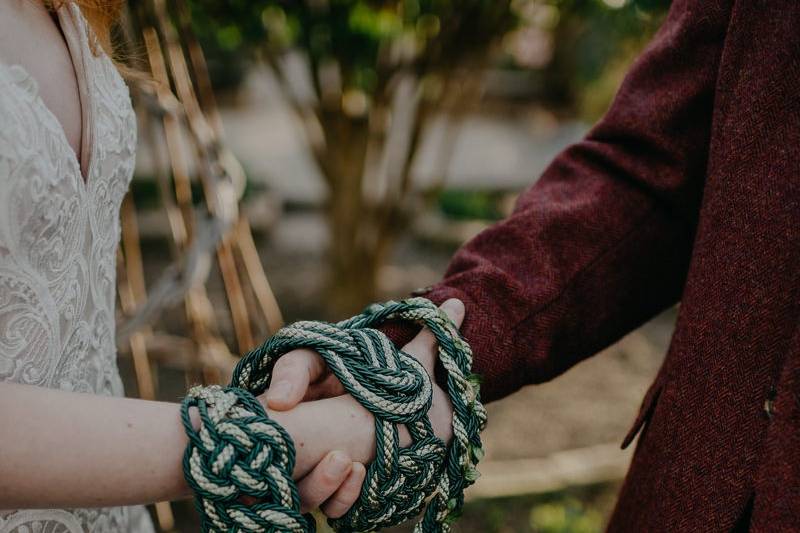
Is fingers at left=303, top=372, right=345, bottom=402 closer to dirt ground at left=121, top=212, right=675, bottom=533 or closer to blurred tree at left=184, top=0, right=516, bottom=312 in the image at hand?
dirt ground at left=121, top=212, right=675, bottom=533

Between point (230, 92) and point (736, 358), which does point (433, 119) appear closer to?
point (736, 358)

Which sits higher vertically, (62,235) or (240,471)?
(62,235)

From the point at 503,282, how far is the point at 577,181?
0.24 metres

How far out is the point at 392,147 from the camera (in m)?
4.17

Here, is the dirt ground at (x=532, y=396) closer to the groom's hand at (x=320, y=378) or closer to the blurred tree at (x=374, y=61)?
the blurred tree at (x=374, y=61)

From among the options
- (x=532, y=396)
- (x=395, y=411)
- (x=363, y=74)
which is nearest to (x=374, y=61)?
(x=363, y=74)

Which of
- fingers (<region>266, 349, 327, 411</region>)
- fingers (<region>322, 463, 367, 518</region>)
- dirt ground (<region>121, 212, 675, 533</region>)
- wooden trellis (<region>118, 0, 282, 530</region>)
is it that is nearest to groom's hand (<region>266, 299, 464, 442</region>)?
fingers (<region>266, 349, 327, 411</region>)

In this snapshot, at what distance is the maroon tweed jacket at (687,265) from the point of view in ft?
2.91

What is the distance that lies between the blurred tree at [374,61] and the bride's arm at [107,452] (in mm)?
1723

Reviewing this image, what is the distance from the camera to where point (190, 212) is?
2025 millimetres

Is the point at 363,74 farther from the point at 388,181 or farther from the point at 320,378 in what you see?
the point at 320,378

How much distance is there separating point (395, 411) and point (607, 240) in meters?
0.48

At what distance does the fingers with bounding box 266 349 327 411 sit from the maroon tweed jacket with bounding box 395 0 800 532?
0.25 m

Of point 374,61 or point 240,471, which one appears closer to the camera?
point 240,471
